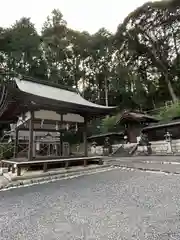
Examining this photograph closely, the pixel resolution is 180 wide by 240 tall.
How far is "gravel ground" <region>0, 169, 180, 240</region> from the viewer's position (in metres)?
2.51

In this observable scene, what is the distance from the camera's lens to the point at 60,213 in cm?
331

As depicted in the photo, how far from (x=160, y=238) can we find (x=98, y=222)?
905 mm

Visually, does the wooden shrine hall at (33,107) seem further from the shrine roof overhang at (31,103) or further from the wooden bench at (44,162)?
the wooden bench at (44,162)

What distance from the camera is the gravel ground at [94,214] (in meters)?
2.51

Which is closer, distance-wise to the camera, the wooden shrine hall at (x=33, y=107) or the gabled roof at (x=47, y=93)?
the wooden shrine hall at (x=33, y=107)

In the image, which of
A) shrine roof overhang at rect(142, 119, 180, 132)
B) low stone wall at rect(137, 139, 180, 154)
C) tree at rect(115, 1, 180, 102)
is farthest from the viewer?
tree at rect(115, 1, 180, 102)

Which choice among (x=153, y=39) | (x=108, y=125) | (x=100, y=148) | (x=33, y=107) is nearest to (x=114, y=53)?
(x=153, y=39)

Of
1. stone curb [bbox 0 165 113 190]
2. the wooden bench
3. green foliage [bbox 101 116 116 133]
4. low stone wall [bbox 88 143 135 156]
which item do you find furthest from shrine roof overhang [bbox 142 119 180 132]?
stone curb [bbox 0 165 113 190]

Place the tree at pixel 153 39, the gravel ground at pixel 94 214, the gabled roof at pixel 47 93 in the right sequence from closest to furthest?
1. the gravel ground at pixel 94 214
2. the gabled roof at pixel 47 93
3. the tree at pixel 153 39

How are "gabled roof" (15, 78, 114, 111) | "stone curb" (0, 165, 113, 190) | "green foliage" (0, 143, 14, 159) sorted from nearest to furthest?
"stone curb" (0, 165, 113, 190) < "gabled roof" (15, 78, 114, 111) < "green foliage" (0, 143, 14, 159)

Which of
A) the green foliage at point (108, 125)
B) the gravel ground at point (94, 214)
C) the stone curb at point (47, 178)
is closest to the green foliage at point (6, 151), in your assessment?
the stone curb at point (47, 178)

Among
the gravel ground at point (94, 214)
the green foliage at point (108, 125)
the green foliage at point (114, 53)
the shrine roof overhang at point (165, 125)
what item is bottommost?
the gravel ground at point (94, 214)

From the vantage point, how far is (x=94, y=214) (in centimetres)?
319

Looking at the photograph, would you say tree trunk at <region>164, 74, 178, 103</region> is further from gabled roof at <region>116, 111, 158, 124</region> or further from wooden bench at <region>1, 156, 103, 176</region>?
wooden bench at <region>1, 156, 103, 176</region>
